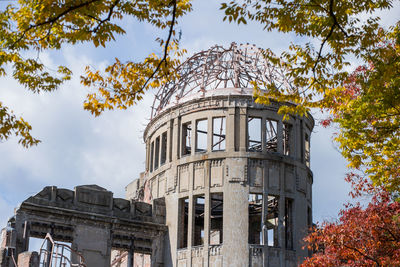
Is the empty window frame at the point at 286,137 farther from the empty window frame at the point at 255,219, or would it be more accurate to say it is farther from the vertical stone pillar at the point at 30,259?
the vertical stone pillar at the point at 30,259

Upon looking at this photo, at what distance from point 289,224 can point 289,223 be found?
0.06m

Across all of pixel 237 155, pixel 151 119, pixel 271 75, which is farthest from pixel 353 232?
pixel 151 119

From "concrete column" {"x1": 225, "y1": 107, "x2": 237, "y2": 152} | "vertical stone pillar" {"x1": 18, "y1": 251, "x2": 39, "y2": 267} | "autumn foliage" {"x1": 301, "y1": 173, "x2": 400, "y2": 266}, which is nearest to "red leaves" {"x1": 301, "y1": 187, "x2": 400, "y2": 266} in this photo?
"autumn foliage" {"x1": 301, "y1": 173, "x2": 400, "y2": 266}

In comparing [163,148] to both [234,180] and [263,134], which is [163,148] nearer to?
[234,180]

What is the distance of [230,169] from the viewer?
32.3 metres

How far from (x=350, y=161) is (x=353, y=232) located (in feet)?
11.3

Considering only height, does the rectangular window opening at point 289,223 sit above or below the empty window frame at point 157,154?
below

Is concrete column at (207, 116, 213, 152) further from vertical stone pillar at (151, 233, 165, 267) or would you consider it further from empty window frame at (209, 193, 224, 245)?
vertical stone pillar at (151, 233, 165, 267)

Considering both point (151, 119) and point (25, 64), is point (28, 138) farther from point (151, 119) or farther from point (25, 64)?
point (151, 119)

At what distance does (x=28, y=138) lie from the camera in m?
18.0

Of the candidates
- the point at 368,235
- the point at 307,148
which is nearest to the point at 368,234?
the point at 368,235

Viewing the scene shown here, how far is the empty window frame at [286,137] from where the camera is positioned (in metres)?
34.5

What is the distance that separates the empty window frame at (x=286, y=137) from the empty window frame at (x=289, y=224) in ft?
9.01

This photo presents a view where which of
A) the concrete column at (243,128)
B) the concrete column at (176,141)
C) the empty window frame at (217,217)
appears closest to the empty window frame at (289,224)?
the concrete column at (243,128)
